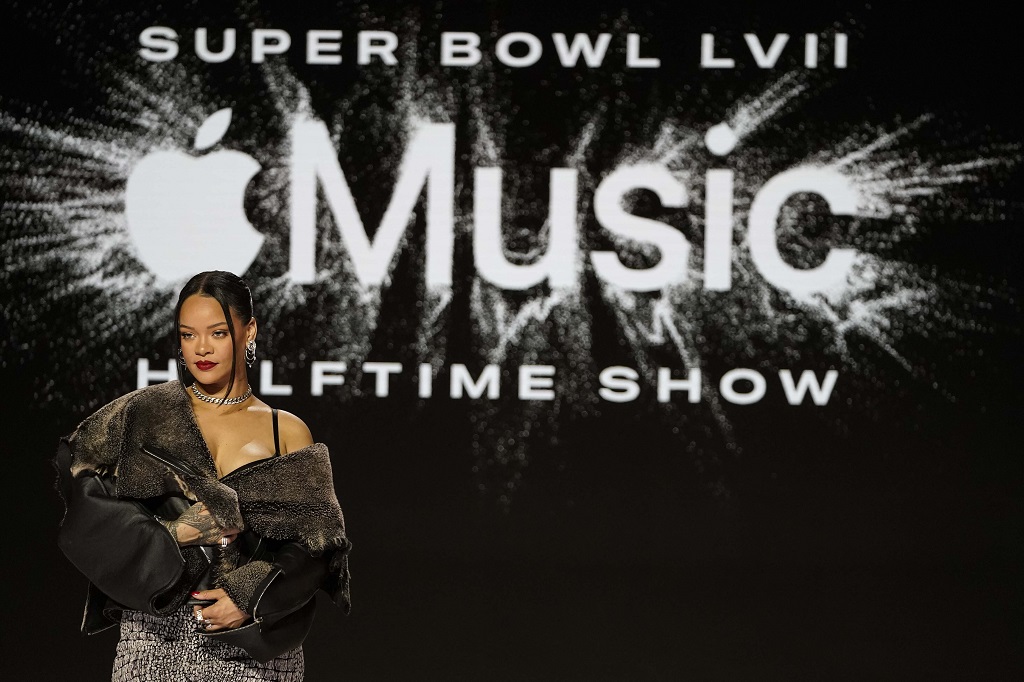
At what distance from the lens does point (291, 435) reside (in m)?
1.95

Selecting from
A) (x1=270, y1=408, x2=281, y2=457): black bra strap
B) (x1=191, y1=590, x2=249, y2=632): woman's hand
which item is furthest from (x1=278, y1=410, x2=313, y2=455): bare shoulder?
(x1=191, y1=590, x2=249, y2=632): woman's hand

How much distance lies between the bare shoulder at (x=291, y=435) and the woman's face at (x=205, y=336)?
15cm

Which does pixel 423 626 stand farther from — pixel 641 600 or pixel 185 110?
pixel 185 110

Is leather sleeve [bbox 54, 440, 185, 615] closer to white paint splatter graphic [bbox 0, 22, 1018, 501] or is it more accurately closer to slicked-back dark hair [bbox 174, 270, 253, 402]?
slicked-back dark hair [bbox 174, 270, 253, 402]

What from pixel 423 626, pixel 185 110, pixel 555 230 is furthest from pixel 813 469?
pixel 185 110

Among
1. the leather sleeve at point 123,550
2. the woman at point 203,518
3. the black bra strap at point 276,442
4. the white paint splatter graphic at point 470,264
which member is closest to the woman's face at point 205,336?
the woman at point 203,518

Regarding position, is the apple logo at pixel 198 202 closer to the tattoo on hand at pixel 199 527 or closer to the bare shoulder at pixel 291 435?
the bare shoulder at pixel 291 435

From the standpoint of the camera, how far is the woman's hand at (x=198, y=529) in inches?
68.8

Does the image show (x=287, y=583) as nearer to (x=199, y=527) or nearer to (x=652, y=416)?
(x=199, y=527)

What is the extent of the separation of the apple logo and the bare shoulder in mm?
1845

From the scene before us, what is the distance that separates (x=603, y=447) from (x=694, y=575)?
516 millimetres

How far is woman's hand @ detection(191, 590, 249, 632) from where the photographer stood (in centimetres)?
178

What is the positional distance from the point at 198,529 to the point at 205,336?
1.00 ft

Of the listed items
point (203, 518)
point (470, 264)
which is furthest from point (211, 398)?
point (470, 264)
